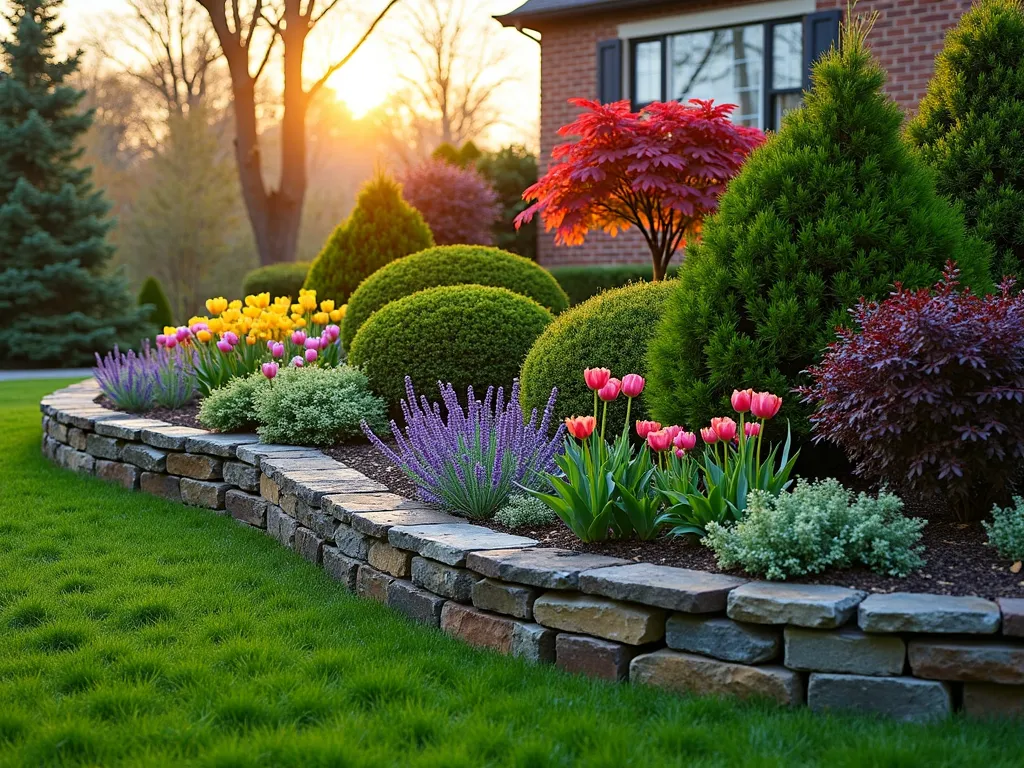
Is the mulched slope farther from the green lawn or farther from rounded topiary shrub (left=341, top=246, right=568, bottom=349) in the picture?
rounded topiary shrub (left=341, top=246, right=568, bottom=349)

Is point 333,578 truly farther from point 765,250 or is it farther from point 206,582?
point 765,250

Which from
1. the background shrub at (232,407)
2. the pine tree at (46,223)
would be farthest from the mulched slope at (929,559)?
the pine tree at (46,223)

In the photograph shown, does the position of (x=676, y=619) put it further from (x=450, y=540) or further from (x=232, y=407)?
(x=232, y=407)

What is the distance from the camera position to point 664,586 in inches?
120

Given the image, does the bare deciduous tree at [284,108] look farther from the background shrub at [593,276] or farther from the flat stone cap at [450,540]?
the flat stone cap at [450,540]

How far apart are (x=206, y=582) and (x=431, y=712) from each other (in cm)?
176

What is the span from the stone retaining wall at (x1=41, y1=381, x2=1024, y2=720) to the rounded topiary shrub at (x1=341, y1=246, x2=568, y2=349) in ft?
9.93

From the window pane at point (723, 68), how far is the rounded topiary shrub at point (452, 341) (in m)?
7.40

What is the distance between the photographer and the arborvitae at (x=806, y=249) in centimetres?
395

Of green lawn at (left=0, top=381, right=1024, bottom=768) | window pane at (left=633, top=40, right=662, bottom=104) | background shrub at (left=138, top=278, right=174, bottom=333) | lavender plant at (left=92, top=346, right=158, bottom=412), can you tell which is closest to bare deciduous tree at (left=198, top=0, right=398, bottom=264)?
background shrub at (left=138, top=278, right=174, bottom=333)

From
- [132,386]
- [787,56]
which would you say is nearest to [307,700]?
[132,386]

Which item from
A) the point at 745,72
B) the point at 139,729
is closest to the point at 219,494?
the point at 139,729

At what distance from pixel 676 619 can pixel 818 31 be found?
1025cm

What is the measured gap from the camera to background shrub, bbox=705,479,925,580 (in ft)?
10.4
